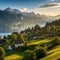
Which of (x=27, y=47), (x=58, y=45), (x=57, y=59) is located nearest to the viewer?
(x=57, y=59)

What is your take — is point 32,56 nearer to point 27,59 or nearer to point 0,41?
point 27,59

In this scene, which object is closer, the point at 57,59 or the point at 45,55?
the point at 57,59

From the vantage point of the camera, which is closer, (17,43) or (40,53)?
(40,53)

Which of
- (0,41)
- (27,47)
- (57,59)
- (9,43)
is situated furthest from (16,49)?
(57,59)

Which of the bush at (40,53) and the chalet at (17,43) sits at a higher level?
the bush at (40,53)

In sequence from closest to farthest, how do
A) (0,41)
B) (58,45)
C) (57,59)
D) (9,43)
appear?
(57,59)
(58,45)
(9,43)
(0,41)

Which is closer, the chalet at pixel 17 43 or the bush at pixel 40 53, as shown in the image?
the bush at pixel 40 53

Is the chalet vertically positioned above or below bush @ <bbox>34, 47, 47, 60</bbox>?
below

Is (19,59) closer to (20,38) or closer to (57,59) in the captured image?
(57,59)

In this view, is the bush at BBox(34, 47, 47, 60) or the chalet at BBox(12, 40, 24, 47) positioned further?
the chalet at BBox(12, 40, 24, 47)
